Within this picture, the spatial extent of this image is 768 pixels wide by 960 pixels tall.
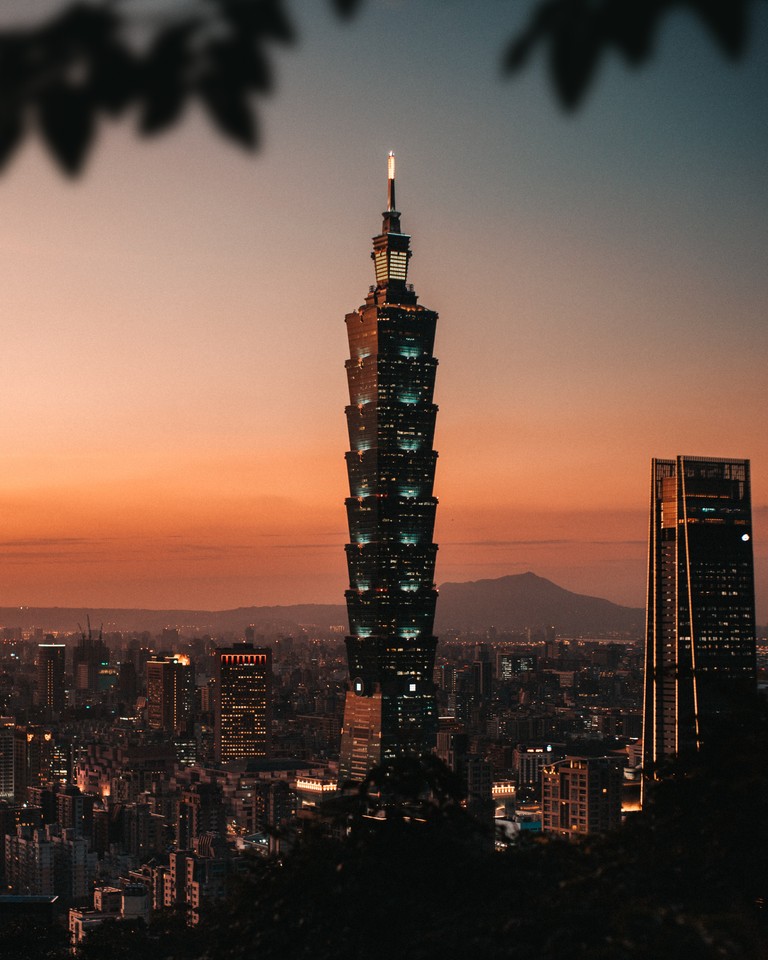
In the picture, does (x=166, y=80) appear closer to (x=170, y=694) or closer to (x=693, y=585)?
(x=693, y=585)

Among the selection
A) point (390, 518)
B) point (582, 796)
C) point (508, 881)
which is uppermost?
point (390, 518)

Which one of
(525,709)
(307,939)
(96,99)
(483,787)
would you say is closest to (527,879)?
(307,939)

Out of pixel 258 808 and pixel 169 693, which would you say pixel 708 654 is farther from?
pixel 169 693

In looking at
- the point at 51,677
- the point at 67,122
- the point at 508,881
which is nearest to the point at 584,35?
the point at 67,122

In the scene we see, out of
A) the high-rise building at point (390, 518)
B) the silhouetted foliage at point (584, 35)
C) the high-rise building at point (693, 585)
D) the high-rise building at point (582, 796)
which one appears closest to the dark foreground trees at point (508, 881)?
the silhouetted foliage at point (584, 35)

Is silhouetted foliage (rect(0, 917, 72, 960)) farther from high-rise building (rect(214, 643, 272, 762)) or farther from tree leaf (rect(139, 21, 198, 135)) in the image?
high-rise building (rect(214, 643, 272, 762))

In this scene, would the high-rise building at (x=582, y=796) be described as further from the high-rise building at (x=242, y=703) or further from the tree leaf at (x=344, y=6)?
the tree leaf at (x=344, y=6)
